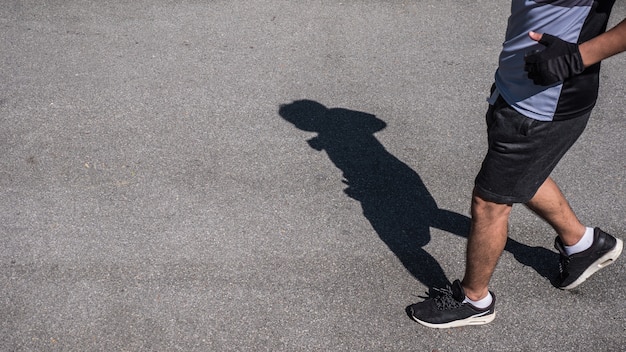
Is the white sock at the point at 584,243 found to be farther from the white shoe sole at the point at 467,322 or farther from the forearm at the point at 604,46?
the forearm at the point at 604,46

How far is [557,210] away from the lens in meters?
3.48

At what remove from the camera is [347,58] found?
5.63m

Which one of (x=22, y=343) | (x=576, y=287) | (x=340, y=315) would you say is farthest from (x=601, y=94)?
(x=22, y=343)

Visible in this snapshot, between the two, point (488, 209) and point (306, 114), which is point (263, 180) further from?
point (488, 209)

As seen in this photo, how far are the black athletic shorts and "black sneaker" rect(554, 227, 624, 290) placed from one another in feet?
2.23

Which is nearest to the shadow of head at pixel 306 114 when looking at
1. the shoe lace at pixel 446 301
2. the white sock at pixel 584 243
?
the shoe lace at pixel 446 301

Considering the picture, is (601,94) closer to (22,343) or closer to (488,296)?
(488,296)

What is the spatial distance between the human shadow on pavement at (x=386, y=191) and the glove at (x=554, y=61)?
145 centimetres

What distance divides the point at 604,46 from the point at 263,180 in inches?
91.7

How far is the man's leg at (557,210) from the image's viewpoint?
11.3 ft

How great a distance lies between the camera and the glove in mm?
2705

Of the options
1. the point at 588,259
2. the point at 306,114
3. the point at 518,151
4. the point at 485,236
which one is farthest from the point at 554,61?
the point at 306,114

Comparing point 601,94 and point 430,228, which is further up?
point 601,94

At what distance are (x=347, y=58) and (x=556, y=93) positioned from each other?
116 inches
